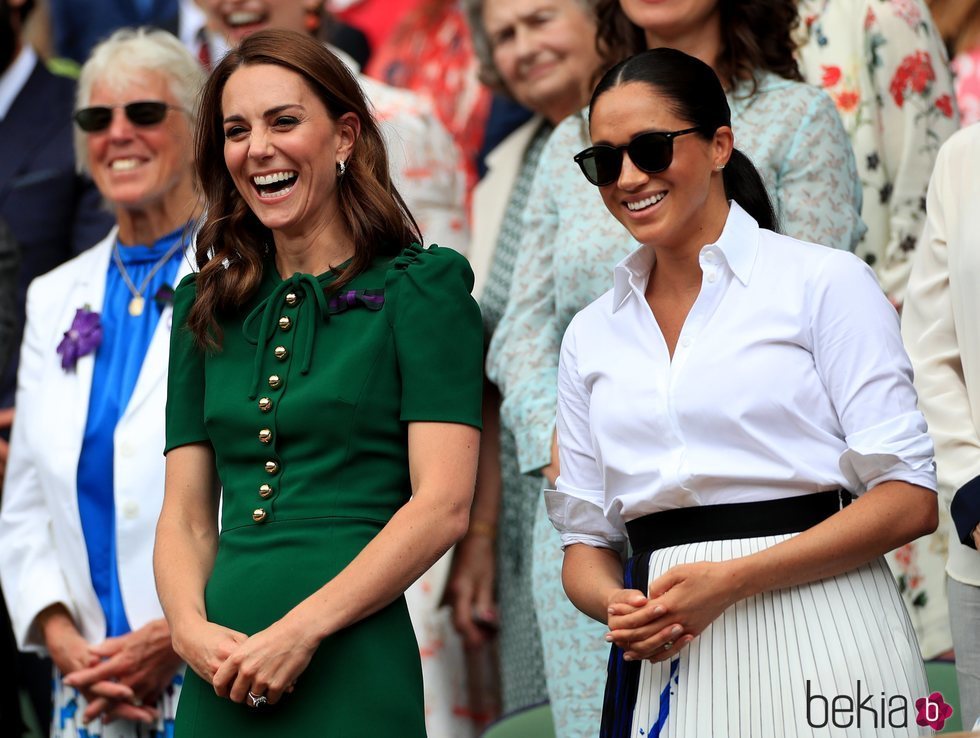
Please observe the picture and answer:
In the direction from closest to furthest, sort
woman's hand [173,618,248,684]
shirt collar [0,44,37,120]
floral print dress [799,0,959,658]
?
woman's hand [173,618,248,684], floral print dress [799,0,959,658], shirt collar [0,44,37,120]

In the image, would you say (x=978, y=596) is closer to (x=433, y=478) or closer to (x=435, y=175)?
(x=433, y=478)

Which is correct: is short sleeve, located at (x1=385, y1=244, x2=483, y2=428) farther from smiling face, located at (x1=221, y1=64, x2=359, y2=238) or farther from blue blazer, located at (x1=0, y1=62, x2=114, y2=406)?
blue blazer, located at (x1=0, y1=62, x2=114, y2=406)

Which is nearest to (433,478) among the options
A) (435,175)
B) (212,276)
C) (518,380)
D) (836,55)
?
(212,276)

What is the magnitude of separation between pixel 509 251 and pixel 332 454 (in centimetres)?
207

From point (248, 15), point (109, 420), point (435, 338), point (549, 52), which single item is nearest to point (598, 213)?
point (435, 338)

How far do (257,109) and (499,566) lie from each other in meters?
2.37

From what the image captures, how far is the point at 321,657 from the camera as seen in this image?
3.03m

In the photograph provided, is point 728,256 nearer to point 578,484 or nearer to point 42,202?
point 578,484

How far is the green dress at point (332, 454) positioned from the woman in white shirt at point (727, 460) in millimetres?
325

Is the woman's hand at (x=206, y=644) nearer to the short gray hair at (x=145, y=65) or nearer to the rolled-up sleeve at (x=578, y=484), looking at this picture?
the rolled-up sleeve at (x=578, y=484)

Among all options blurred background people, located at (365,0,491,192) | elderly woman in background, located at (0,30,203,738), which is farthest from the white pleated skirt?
blurred background people, located at (365,0,491,192)

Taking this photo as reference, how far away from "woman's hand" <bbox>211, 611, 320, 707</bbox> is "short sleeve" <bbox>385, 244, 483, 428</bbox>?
18.5 inches

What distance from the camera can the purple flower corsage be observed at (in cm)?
447

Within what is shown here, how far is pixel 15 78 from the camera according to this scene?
19.6ft
